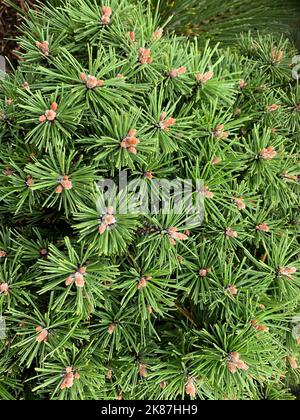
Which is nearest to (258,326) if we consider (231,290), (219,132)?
(231,290)

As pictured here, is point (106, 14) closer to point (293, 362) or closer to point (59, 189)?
point (59, 189)

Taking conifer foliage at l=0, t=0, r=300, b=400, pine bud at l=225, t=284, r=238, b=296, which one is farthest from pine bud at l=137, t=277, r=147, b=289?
pine bud at l=225, t=284, r=238, b=296

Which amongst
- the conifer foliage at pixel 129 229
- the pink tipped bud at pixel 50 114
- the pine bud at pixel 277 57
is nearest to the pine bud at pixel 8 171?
the conifer foliage at pixel 129 229

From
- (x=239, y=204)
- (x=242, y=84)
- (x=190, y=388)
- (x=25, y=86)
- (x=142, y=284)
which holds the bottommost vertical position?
(x=190, y=388)

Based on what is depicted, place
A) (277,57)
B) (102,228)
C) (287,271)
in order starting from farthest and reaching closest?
(277,57) < (287,271) < (102,228)

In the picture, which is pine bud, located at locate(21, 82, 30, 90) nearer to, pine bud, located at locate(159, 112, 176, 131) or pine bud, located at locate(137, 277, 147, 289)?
pine bud, located at locate(159, 112, 176, 131)

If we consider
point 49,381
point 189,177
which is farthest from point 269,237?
point 49,381

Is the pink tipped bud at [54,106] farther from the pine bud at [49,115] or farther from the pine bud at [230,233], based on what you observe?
the pine bud at [230,233]

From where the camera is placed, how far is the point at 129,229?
58cm

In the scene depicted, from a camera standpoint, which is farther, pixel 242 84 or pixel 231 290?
pixel 242 84

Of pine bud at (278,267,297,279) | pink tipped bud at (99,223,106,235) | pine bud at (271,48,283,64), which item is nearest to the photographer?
pink tipped bud at (99,223,106,235)

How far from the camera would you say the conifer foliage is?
0.57 m

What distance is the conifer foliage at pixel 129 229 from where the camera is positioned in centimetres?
57
